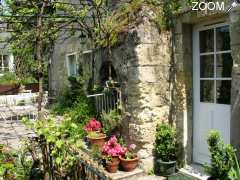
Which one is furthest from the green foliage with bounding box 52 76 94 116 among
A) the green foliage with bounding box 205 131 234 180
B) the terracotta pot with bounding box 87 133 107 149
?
the green foliage with bounding box 205 131 234 180

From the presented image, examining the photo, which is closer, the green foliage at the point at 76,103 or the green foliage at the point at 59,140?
the green foliage at the point at 59,140

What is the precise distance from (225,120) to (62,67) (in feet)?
25.2

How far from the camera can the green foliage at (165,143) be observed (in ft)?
16.3

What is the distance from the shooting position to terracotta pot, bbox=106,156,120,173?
4.92 meters

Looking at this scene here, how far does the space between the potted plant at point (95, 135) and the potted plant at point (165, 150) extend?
1.24m

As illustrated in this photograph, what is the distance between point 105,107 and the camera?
6406mm

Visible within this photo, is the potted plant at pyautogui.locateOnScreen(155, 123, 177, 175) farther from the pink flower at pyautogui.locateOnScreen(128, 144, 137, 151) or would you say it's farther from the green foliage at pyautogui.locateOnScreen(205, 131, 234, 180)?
the green foliage at pyautogui.locateOnScreen(205, 131, 234, 180)

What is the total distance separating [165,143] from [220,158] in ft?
4.95

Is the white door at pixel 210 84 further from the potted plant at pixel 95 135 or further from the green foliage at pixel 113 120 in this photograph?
the potted plant at pixel 95 135

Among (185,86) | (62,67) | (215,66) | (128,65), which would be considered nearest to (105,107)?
(128,65)

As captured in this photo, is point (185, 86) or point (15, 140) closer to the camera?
point (185, 86)

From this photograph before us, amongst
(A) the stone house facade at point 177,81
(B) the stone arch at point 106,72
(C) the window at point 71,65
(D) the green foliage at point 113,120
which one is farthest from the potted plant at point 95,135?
(C) the window at point 71,65

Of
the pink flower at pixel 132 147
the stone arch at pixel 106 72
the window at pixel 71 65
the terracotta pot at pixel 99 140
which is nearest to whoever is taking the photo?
the pink flower at pixel 132 147

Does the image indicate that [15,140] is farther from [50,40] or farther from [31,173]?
[31,173]
